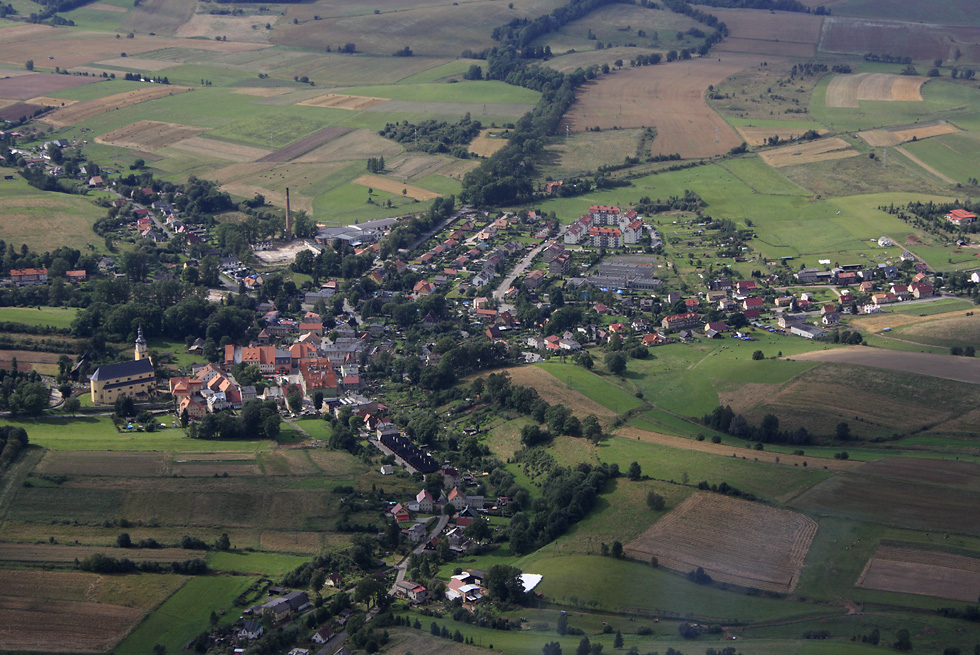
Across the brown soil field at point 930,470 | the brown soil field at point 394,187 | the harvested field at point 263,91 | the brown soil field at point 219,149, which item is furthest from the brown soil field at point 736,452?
the harvested field at point 263,91

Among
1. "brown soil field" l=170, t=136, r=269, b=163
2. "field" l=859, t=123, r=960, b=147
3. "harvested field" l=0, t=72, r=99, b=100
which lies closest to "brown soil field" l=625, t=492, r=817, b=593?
"field" l=859, t=123, r=960, b=147

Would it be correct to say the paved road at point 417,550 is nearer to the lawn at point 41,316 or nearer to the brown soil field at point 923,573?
the brown soil field at point 923,573

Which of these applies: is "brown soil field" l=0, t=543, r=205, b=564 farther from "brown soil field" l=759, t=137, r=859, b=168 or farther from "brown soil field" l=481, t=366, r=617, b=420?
"brown soil field" l=759, t=137, r=859, b=168

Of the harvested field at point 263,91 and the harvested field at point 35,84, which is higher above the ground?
the harvested field at point 35,84

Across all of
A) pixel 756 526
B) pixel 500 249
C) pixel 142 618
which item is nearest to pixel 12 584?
pixel 142 618

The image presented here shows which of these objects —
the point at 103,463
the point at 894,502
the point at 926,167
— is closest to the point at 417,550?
the point at 103,463

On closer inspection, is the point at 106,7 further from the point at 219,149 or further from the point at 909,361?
the point at 909,361

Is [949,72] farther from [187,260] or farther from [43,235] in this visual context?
[43,235]
